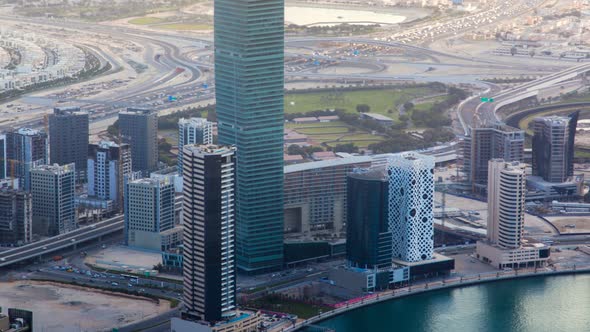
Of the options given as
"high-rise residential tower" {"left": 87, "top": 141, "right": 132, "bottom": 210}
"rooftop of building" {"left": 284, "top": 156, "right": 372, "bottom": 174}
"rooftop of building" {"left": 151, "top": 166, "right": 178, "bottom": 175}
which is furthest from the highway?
"high-rise residential tower" {"left": 87, "top": 141, "right": 132, "bottom": 210}

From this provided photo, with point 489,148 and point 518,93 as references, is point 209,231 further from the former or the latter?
point 518,93

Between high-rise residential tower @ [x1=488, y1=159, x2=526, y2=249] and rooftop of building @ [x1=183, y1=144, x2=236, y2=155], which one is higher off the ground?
rooftop of building @ [x1=183, y1=144, x2=236, y2=155]

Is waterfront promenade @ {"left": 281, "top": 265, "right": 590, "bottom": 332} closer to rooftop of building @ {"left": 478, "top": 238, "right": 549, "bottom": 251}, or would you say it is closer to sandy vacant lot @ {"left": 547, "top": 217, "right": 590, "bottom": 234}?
rooftop of building @ {"left": 478, "top": 238, "right": 549, "bottom": 251}

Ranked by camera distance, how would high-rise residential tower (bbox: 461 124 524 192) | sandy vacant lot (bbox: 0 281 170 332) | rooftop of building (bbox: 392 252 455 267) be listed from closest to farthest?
sandy vacant lot (bbox: 0 281 170 332) < rooftop of building (bbox: 392 252 455 267) < high-rise residential tower (bbox: 461 124 524 192)

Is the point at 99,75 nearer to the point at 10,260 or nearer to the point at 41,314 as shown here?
the point at 10,260

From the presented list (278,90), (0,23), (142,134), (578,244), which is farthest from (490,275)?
(0,23)

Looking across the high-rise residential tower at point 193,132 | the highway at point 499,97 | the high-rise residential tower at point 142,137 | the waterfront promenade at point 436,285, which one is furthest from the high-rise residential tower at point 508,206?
the highway at point 499,97

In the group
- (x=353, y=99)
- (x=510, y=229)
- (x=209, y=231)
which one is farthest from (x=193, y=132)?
(x=353, y=99)

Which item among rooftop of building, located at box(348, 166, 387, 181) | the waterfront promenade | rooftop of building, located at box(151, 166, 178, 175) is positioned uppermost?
rooftop of building, located at box(348, 166, 387, 181)
